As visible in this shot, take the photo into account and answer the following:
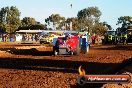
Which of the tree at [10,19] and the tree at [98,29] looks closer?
the tree at [10,19]

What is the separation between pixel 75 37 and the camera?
27.7 metres

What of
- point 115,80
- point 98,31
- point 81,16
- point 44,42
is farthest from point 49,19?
point 115,80

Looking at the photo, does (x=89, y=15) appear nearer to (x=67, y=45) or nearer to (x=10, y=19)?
(x=10, y=19)

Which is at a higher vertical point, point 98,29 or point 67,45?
point 98,29

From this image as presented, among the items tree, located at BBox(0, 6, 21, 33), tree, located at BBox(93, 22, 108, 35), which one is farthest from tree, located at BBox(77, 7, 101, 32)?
tree, located at BBox(0, 6, 21, 33)

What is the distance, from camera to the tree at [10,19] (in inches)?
4638

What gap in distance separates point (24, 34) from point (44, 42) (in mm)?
39125

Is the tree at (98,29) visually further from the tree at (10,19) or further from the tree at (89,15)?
the tree at (10,19)

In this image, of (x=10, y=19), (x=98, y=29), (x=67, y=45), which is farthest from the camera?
(x=98, y=29)

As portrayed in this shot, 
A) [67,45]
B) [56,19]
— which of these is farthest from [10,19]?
[67,45]

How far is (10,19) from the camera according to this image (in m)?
123

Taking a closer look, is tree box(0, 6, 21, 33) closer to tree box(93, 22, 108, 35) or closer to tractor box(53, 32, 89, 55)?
tree box(93, 22, 108, 35)

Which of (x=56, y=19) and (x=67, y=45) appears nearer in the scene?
(x=67, y=45)

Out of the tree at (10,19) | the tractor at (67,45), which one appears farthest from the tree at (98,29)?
the tractor at (67,45)
